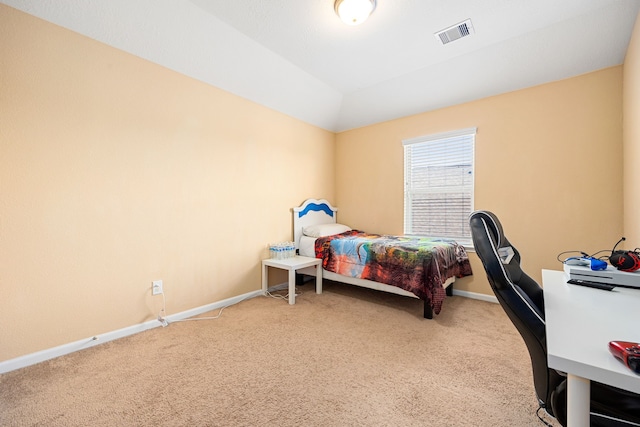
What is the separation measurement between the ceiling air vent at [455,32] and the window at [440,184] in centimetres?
107

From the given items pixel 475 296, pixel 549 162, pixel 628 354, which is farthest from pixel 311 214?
pixel 628 354

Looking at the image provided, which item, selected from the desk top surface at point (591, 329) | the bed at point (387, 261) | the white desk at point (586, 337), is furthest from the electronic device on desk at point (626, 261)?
the bed at point (387, 261)

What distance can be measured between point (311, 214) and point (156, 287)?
2.10 m

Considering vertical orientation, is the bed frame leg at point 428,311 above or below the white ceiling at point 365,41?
below

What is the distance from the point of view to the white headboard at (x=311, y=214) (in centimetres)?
364

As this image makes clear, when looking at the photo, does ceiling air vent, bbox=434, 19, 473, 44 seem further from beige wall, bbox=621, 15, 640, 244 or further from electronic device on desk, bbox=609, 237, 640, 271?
electronic device on desk, bbox=609, 237, 640, 271

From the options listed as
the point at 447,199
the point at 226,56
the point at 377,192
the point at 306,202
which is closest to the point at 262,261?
the point at 306,202

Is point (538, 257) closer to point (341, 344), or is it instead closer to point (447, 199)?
point (447, 199)

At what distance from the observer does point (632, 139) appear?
2.05 metres

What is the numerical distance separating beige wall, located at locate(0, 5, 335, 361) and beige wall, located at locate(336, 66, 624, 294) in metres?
2.58

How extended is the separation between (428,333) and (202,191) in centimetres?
245

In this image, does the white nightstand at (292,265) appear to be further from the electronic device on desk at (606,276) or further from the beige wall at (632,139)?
the beige wall at (632,139)

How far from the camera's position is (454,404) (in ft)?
4.65

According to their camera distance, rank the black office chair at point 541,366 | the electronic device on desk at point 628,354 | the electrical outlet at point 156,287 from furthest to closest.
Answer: the electrical outlet at point 156,287 → the black office chair at point 541,366 → the electronic device on desk at point 628,354
